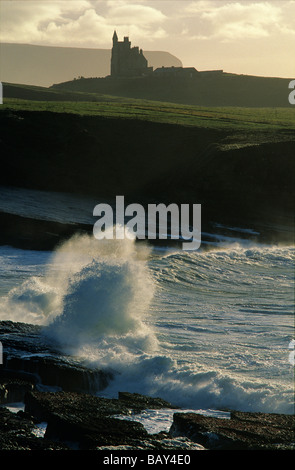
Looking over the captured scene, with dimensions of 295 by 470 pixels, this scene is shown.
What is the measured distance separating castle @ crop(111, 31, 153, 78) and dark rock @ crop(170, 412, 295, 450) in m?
141

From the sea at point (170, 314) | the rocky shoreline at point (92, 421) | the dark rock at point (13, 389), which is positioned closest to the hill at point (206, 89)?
the sea at point (170, 314)

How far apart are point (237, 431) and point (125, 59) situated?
145884 millimetres

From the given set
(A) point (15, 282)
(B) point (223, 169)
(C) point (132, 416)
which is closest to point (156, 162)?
(B) point (223, 169)

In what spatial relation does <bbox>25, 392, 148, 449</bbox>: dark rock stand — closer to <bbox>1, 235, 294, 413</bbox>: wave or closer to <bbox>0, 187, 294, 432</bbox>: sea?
<bbox>0, 187, 294, 432</bbox>: sea

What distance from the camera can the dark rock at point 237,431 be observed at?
1336 centimetres

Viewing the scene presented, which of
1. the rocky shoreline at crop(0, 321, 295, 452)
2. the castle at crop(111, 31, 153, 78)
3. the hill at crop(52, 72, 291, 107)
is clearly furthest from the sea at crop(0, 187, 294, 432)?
the castle at crop(111, 31, 153, 78)

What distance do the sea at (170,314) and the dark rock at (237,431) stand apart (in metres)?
0.81

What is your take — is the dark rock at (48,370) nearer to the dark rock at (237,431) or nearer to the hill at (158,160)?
the dark rock at (237,431)

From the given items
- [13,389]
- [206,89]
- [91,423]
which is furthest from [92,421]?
[206,89]

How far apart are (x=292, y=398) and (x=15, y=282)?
1308 cm

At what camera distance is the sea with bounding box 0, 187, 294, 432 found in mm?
17781

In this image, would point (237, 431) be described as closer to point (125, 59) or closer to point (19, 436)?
point (19, 436)

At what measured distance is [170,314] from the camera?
24.6 meters

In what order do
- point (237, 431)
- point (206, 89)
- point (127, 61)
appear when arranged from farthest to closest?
point (127, 61)
point (206, 89)
point (237, 431)
